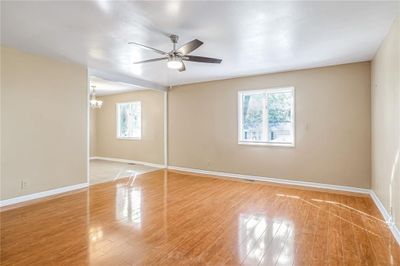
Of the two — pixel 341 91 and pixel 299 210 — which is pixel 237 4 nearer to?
pixel 299 210

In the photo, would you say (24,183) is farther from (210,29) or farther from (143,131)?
(143,131)

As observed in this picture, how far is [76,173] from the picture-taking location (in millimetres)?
4680

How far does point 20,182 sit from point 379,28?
5.81 meters

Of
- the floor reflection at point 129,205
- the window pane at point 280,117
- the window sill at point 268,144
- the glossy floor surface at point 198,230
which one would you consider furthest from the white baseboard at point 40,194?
the window pane at point 280,117

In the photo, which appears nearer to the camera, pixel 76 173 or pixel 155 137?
pixel 76 173

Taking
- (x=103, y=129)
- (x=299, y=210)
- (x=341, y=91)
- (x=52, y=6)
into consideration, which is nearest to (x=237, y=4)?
(x=52, y=6)

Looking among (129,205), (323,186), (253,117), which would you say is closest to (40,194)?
(129,205)

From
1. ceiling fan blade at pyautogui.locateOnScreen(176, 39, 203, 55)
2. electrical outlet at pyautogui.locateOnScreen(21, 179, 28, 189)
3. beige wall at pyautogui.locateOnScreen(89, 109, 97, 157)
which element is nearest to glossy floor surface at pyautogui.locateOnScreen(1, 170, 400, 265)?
electrical outlet at pyautogui.locateOnScreen(21, 179, 28, 189)

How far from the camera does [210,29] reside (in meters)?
2.97

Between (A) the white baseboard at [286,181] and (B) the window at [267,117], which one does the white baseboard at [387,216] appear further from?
(B) the window at [267,117]

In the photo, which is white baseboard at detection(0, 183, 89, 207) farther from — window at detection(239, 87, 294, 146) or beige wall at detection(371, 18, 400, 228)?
beige wall at detection(371, 18, 400, 228)

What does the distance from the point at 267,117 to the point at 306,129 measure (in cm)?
89

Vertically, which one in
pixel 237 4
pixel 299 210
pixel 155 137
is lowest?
pixel 299 210

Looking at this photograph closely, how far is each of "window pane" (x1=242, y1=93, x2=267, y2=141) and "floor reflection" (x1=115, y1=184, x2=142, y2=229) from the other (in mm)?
2902
